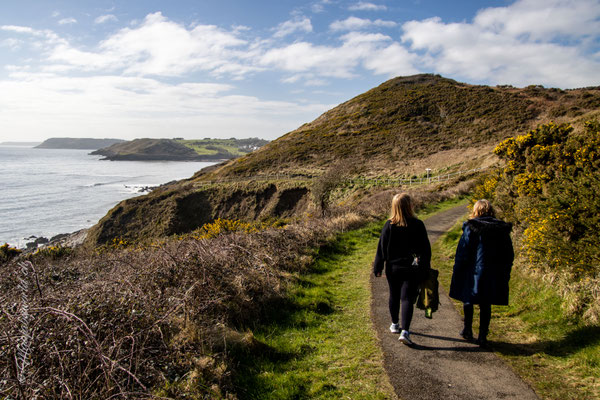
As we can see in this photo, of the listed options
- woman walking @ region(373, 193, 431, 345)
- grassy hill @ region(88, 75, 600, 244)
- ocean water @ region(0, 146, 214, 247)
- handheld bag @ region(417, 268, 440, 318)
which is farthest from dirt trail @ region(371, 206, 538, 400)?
ocean water @ region(0, 146, 214, 247)

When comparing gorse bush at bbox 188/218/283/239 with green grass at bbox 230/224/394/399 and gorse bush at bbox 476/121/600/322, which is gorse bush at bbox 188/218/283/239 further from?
gorse bush at bbox 476/121/600/322

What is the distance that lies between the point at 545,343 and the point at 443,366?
154cm

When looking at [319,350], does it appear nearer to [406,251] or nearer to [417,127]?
[406,251]

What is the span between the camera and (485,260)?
4473mm

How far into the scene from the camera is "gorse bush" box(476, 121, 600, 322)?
500 cm

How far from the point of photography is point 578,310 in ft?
15.9

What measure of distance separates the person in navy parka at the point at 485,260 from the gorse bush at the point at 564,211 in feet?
4.42

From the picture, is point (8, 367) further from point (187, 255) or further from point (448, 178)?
point (448, 178)

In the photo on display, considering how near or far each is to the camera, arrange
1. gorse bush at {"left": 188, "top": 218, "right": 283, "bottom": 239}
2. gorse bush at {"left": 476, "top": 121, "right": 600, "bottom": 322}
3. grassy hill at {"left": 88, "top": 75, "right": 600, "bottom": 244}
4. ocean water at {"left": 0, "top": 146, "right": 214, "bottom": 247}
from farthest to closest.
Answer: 1. grassy hill at {"left": 88, "top": 75, "right": 600, "bottom": 244}
2. ocean water at {"left": 0, "top": 146, "right": 214, "bottom": 247}
3. gorse bush at {"left": 188, "top": 218, "right": 283, "bottom": 239}
4. gorse bush at {"left": 476, "top": 121, "right": 600, "bottom": 322}

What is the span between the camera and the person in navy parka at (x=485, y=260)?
447 cm

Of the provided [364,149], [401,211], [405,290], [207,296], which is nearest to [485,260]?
[405,290]

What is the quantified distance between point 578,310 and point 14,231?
156 ft

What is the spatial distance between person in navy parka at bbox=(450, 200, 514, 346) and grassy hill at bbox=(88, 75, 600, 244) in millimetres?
20067

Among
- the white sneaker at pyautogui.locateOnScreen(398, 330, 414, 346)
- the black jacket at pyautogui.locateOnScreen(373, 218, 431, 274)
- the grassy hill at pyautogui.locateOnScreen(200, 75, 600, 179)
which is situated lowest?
the white sneaker at pyautogui.locateOnScreen(398, 330, 414, 346)
